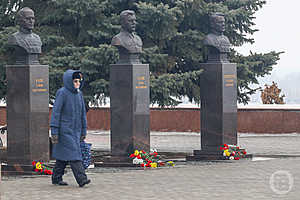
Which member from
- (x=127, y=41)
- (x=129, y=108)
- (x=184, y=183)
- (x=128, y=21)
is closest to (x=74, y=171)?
(x=184, y=183)

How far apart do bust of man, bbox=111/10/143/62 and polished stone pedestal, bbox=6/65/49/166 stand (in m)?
2.04

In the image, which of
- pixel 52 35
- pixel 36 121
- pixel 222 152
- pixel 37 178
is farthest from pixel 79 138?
pixel 52 35

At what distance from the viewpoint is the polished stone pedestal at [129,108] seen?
679 inches

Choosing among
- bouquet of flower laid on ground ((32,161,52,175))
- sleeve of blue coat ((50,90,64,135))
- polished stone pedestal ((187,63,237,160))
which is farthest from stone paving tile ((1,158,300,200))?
polished stone pedestal ((187,63,237,160))

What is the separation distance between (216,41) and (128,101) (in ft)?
9.65

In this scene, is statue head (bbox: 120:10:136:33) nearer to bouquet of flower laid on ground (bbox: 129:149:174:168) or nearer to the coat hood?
bouquet of flower laid on ground (bbox: 129:149:174:168)

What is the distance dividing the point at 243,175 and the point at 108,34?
20.9 ft

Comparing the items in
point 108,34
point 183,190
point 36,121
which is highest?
point 108,34

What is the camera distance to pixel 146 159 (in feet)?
54.5

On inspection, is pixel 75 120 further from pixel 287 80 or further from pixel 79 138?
pixel 287 80

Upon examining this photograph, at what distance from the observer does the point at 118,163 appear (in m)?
16.9

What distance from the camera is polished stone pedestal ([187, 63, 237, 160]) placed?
18.8 metres

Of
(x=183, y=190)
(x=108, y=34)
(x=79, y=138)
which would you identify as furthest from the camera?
(x=108, y=34)

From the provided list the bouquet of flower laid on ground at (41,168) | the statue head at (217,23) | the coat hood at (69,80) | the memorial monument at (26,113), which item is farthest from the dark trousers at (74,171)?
the statue head at (217,23)
